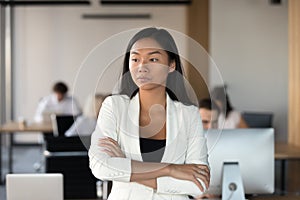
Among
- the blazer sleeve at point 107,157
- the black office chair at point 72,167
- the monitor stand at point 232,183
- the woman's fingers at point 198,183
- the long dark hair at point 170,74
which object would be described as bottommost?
the black office chair at point 72,167

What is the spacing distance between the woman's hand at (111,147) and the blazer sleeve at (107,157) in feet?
0.05

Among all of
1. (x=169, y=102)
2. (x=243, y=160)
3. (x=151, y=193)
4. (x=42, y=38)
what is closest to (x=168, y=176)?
(x=151, y=193)

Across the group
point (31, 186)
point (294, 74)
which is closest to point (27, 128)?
point (294, 74)

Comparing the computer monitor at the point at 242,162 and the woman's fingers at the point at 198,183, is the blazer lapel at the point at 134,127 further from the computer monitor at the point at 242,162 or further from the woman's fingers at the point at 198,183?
the computer monitor at the point at 242,162

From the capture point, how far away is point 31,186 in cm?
277

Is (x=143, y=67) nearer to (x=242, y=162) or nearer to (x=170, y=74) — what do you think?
(x=170, y=74)

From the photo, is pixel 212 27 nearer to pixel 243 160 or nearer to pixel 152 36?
pixel 243 160

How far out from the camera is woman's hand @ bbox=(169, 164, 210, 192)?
2252 millimetres

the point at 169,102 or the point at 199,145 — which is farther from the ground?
the point at 169,102

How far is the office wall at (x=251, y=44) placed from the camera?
9.94m

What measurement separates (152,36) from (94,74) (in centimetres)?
26

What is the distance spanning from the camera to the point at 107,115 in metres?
2.25

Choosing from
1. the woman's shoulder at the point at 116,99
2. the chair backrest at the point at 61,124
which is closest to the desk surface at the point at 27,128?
the chair backrest at the point at 61,124

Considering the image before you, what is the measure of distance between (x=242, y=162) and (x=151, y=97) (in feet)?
3.99
